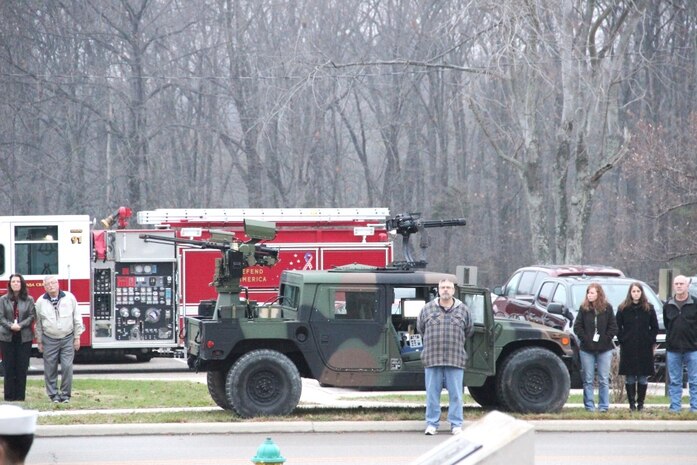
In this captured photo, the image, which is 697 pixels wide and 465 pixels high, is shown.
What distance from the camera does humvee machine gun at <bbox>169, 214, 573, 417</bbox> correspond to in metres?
14.0

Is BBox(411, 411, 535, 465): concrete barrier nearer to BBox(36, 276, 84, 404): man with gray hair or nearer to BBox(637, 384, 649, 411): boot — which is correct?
A: BBox(637, 384, 649, 411): boot

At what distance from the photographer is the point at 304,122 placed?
46.4 metres

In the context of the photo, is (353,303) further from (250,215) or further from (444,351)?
(250,215)

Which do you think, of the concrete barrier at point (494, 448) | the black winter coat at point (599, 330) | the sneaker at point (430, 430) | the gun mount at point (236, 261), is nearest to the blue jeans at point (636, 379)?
the black winter coat at point (599, 330)

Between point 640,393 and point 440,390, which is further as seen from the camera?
point 640,393

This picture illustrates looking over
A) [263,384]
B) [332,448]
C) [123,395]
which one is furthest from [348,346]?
[123,395]

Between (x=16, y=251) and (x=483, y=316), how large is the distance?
10477 mm

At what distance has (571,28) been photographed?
2933 cm

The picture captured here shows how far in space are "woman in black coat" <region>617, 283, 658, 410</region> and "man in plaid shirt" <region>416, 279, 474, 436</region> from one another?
2.86 metres

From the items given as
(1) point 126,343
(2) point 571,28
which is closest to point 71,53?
(2) point 571,28

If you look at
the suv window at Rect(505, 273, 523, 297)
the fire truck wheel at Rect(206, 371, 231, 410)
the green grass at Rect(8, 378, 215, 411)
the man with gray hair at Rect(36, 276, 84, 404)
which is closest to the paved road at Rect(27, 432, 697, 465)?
the fire truck wheel at Rect(206, 371, 231, 410)

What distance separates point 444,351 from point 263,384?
7.31 feet

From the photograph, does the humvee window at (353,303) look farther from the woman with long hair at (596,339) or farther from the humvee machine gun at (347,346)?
the woman with long hair at (596,339)

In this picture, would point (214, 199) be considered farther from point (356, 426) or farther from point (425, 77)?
point (356, 426)
